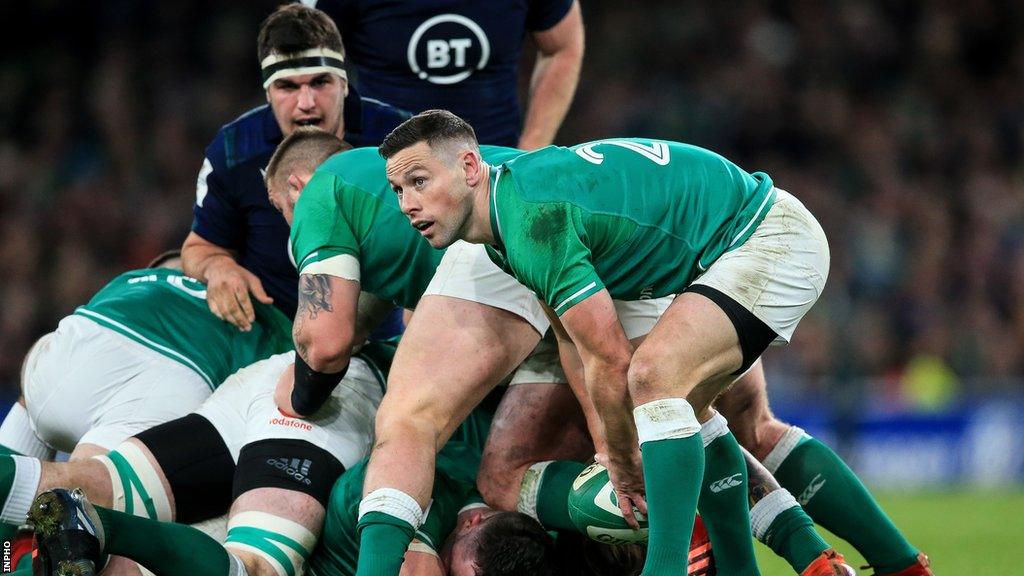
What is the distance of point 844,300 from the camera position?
13.7 metres

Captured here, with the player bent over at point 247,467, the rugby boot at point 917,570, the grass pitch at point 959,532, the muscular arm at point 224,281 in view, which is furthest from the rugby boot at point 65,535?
the grass pitch at point 959,532

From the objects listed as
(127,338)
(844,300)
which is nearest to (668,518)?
(127,338)

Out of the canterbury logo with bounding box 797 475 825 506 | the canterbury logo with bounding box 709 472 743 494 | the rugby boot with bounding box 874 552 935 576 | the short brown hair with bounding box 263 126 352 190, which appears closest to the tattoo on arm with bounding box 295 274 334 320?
the short brown hair with bounding box 263 126 352 190

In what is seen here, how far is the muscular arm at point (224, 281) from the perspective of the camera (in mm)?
5465

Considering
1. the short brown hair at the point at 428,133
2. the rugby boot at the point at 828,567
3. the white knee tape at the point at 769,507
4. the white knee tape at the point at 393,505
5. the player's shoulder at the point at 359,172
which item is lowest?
the rugby boot at the point at 828,567

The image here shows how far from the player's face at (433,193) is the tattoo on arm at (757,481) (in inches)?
54.5

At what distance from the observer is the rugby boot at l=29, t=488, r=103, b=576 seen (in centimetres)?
376

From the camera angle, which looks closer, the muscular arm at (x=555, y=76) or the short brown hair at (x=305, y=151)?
the short brown hair at (x=305, y=151)

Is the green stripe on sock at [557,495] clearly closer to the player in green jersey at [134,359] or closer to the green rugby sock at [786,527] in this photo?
the green rugby sock at [786,527]

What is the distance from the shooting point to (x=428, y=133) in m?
4.22

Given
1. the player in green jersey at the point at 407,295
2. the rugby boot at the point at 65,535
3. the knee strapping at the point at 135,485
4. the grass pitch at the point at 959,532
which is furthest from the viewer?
the grass pitch at the point at 959,532

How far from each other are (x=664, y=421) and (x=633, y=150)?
93 cm

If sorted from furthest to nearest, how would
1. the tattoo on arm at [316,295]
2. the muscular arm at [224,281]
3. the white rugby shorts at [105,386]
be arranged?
1. the muscular arm at [224,281]
2. the white rugby shorts at [105,386]
3. the tattoo on arm at [316,295]

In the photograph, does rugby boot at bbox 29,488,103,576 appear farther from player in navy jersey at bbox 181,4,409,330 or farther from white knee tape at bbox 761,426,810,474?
white knee tape at bbox 761,426,810,474
